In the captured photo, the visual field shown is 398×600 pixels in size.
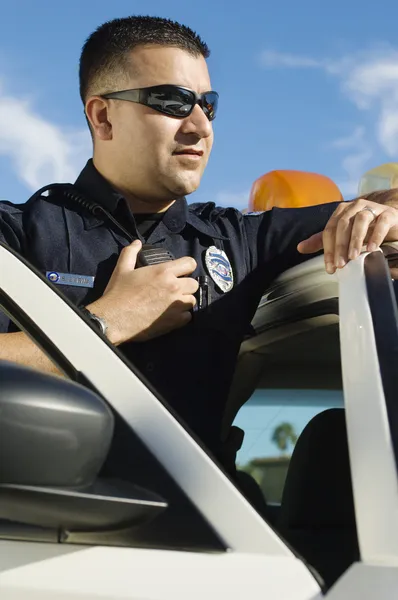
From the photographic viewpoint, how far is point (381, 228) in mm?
1622

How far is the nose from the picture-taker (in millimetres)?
2480

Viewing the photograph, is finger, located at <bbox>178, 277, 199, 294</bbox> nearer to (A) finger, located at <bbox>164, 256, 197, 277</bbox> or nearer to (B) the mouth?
(A) finger, located at <bbox>164, 256, 197, 277</bbox>

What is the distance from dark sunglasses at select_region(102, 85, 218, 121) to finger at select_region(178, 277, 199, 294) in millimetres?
627

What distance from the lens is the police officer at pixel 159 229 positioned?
6.43 feet

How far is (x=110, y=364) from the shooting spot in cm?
118

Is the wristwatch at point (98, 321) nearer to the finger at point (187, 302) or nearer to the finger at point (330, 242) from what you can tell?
the finger at point (187, 302)

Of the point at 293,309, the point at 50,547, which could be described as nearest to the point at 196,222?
the point at 293,309

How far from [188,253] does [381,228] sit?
0.88 m

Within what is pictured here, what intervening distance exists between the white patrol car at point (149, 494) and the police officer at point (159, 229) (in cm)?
48

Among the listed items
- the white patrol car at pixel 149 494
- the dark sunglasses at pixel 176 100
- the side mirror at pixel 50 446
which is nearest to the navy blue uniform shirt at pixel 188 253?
the dark sunglasses at pixel 176 100

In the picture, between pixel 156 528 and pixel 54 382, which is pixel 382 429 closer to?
pixel 156 528

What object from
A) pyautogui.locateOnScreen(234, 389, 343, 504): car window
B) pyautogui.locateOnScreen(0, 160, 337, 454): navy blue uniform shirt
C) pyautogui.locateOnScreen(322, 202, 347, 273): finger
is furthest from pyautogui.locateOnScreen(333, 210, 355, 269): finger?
pyautogui.locateOnScreen(0, 160, 337, 454): navy blue uniform shirt

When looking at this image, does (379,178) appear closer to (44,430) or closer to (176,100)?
(176,100)

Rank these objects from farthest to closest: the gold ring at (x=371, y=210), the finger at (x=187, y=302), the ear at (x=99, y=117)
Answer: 1. the ear at (x=99, y=117)
2. the finger at (x=187, y=302)
3. the gold ring at (x=371, y=210)
